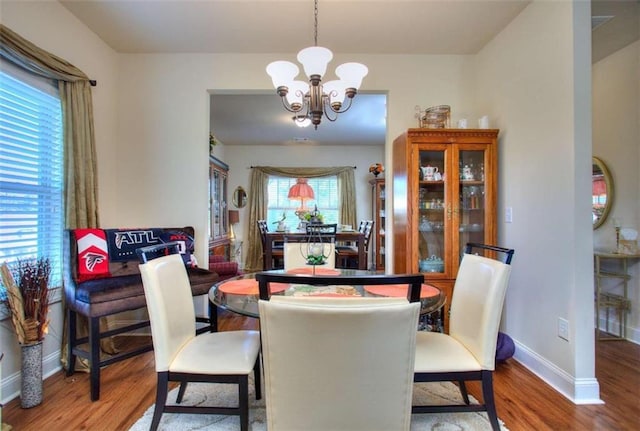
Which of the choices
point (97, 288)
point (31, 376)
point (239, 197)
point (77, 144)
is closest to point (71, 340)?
point (31, 376)

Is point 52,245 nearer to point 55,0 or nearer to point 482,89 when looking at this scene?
point 55,0

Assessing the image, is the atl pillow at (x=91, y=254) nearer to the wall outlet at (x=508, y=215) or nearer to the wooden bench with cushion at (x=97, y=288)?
the wooden bench with cushion at (x=97, y=288)

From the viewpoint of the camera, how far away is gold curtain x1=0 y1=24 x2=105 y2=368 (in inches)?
87.8

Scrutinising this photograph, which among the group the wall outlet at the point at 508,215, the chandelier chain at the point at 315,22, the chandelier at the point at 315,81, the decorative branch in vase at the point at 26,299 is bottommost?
the decorative branch in vase at the point at 26,299

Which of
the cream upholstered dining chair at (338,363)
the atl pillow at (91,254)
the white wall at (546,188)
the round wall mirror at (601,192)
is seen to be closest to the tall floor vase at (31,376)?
the atl pillow at (91,254)

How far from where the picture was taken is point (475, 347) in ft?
4.88

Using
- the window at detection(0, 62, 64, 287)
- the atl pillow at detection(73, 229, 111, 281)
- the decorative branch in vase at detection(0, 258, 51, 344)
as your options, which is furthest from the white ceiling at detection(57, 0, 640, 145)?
the decorative branch in vase at detection(0, 258, 51, 344)

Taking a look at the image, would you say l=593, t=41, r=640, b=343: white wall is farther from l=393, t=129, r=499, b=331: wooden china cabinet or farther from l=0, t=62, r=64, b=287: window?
l=0, t=62, r=64, b=287: window

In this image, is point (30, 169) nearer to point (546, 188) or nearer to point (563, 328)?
point (546, 188)

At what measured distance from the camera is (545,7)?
214 centimetres

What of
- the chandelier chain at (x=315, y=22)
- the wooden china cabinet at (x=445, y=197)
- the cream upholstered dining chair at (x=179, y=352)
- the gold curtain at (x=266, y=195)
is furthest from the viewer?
the gold curtain at (x=266, y=195)

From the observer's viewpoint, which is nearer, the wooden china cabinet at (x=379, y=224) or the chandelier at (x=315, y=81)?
the chandelier at (x=315, y=81)

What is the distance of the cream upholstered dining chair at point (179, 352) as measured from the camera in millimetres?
1374

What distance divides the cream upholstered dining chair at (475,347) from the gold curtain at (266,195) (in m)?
5.15
